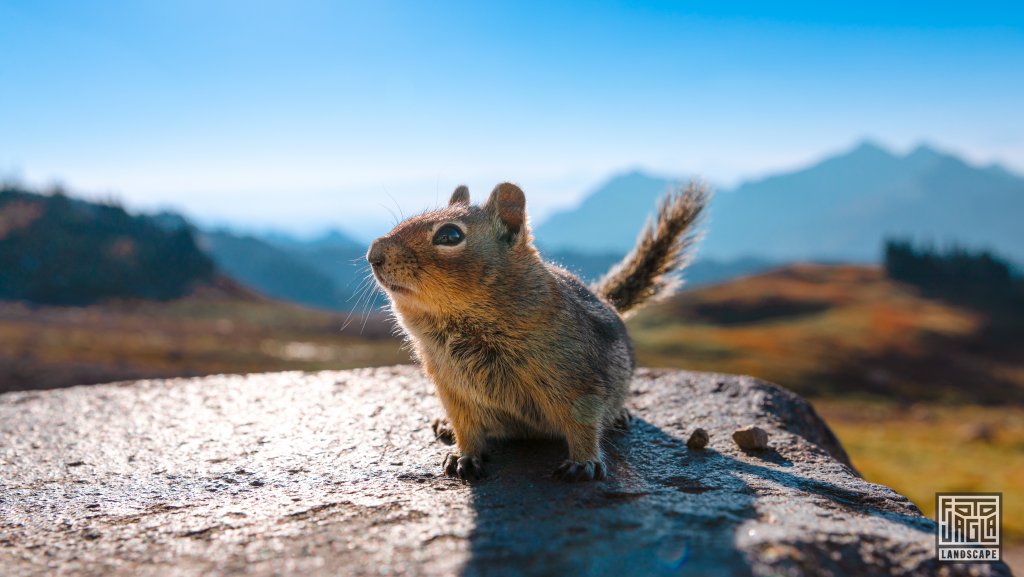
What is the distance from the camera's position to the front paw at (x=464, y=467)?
18.2 feet

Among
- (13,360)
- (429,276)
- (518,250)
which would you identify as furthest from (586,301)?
(13,360)

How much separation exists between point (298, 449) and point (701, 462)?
3713 mm

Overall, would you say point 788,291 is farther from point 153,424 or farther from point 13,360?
point 153,424

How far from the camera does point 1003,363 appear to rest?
101 meters

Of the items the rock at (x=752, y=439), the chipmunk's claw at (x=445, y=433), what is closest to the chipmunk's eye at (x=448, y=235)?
the chipmunk's claw at (x=445, y=433)

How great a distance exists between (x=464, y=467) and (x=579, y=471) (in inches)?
38.0

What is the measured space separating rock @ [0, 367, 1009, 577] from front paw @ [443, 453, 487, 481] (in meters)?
0.12

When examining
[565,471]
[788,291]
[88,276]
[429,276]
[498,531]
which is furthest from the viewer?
[88,276]

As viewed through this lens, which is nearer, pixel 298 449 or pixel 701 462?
pixel 701 462

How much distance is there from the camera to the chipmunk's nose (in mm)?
5789

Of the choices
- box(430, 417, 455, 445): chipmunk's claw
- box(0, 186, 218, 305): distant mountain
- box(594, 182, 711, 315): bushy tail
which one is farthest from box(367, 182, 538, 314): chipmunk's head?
box(0, 186, 218, 305): distant mountain

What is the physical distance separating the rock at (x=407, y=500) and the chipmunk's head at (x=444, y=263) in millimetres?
1466
